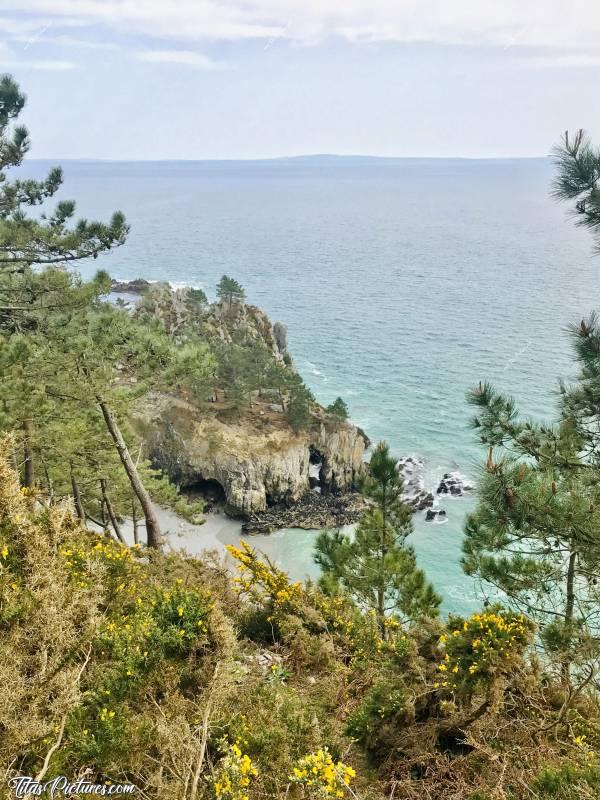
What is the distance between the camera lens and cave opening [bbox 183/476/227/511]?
107ft

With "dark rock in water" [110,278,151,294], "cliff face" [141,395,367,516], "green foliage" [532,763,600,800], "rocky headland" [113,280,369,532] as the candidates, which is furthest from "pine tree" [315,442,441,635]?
"dark rock in water" [110,278,151,294]

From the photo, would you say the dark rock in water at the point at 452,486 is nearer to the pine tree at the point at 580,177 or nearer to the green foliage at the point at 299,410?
the green foliage at the point at 299,410

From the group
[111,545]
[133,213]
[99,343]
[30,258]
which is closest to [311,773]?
[111,545]

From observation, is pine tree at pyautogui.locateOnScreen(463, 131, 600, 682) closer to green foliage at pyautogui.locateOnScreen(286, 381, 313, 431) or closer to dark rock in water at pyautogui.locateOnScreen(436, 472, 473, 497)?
dark rock in water at pyautogui.locateOnScreen(436, 472, 473, 497)

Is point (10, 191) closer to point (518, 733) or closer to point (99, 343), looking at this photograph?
point (99, 343)

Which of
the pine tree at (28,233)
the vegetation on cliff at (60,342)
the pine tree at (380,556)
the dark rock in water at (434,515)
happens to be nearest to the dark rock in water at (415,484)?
the dark rock in water at (434,515)

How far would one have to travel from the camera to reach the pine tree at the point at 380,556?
11258 millimetres

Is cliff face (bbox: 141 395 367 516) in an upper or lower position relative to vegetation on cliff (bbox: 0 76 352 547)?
lower

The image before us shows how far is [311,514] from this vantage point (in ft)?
104

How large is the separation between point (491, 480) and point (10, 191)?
410 inches

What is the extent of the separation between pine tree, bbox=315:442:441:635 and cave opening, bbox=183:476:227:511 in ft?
68.3

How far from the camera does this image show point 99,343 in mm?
10664

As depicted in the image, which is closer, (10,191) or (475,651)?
(475,651)

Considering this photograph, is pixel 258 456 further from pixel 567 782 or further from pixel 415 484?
pixel 567 782
